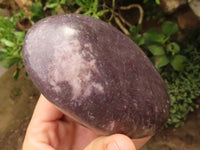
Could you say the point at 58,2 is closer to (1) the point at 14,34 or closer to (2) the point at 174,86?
(1) the point at 14,34

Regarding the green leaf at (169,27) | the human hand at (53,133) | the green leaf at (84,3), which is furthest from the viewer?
the green leaf at (169,27)

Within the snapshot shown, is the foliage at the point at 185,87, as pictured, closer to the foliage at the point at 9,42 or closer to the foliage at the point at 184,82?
the foliage at the point at 184,82

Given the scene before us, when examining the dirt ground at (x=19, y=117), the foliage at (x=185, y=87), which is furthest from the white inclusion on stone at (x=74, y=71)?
the dirt ground at (x=19, y=117)

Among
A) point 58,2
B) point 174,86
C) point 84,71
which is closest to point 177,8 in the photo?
point 174,86

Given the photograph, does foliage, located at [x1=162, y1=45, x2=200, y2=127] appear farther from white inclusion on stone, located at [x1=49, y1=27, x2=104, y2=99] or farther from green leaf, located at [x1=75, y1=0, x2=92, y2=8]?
white inclusion on stone, located at [x1=49, y1=27, x2=104, y2=99]

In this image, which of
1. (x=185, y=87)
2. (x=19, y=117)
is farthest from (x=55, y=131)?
(x=19, y=117)

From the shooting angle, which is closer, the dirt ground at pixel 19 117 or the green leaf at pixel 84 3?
the green leaf at pixel 84 3

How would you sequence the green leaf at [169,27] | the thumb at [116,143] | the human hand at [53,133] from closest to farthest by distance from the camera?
the thumb at [116,143]
the human hand at [53,133]
the green leaf at [169,27]
